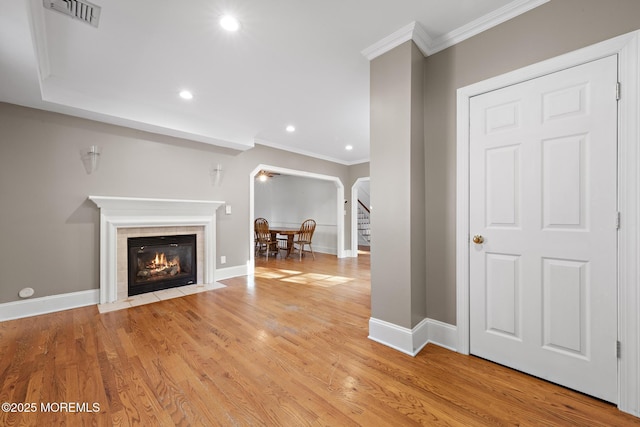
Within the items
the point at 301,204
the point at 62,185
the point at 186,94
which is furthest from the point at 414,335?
the point at 301,204

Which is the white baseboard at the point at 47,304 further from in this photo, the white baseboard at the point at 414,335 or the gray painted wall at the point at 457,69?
the gray painted wall at the point at 457,69

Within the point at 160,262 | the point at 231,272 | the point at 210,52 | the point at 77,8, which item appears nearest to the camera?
the point at 77,8

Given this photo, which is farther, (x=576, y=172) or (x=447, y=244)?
(x=447, y=244)

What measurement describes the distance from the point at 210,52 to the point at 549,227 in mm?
3024

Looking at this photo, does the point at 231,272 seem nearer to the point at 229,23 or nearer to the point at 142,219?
the point at 142,219

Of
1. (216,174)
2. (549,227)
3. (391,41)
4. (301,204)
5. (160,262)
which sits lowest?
(160,262)

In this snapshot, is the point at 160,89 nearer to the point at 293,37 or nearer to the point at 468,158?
the point at 293,37

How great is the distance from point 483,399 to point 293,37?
9.54 feet

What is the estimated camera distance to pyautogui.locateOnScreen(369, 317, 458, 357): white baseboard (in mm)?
2045

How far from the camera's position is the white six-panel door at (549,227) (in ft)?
4.96

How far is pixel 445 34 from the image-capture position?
2107 millimetres

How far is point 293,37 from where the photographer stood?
214 centimetres

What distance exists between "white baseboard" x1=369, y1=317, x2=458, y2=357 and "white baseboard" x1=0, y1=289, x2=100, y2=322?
3429 millimetres

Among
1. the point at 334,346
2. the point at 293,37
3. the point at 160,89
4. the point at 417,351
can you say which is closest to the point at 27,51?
the point at 160,89
